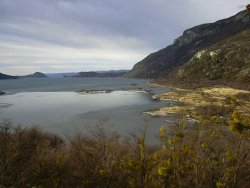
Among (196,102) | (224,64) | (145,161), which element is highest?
(145,161)

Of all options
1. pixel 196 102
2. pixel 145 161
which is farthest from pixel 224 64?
pixel 145 161

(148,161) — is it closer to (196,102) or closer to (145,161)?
(145,161)

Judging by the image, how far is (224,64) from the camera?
480 feet

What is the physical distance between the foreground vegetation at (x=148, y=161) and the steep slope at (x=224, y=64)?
104m

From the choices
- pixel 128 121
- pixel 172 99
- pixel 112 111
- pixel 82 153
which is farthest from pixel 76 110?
pixel 82 153

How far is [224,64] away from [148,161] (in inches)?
5719

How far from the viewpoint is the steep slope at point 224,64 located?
5167 inches

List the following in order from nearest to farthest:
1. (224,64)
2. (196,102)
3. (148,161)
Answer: (148,161), (196,102), (224,64)

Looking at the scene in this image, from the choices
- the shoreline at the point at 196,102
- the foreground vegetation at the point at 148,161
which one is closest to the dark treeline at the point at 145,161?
the foreground vegetation at the point at 148,161

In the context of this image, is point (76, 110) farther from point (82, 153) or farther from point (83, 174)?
point (83, 174)

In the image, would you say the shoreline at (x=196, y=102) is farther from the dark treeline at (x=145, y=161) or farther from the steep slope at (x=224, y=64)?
the steep slope at (x=224, y=64)

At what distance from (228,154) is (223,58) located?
498 feet

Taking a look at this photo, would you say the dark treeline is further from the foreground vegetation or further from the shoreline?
the shoreline

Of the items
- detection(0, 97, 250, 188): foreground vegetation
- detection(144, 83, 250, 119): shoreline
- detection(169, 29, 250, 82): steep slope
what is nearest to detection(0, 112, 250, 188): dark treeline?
detection(0, 97, 250, 188): foreground vegetation
